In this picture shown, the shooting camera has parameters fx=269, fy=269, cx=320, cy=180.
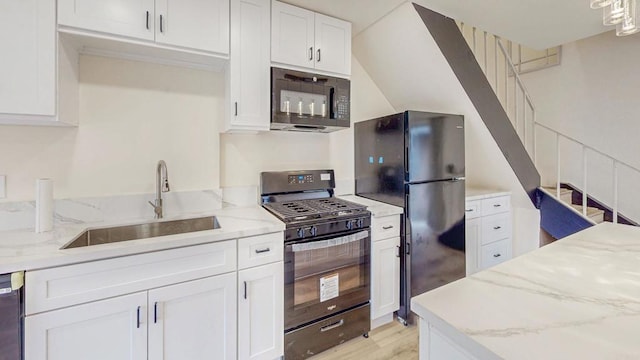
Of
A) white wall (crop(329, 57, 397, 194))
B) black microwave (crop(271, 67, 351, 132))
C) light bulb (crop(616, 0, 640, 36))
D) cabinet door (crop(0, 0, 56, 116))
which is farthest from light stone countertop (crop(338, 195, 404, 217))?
cabinet door (crop(0, 0, 56, 116))

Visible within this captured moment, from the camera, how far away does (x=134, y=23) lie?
1.53 meters

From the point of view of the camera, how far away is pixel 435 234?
227 centimetres

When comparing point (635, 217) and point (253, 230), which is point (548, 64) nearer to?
point (635, 217)

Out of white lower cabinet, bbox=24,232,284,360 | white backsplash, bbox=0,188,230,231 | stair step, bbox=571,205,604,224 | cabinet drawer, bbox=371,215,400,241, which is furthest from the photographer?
stair step, bbox=571,205,604,224

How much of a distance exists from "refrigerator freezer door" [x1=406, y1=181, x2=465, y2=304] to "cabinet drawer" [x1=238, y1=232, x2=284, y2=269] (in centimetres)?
109

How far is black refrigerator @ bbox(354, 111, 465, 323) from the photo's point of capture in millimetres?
2152

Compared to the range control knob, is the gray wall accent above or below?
above

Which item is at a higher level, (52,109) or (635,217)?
(52,109)

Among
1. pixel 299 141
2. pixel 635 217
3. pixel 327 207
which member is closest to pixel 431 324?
pixel 327 207

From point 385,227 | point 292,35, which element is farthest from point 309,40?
point 385,227

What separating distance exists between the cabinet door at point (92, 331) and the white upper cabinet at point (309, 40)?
173cm

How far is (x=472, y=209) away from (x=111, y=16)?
3.13 metres

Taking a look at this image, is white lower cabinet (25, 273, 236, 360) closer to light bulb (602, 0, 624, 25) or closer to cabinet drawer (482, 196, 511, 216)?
light bulb (602, 0, 624, 25)

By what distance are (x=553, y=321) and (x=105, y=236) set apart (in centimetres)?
210
